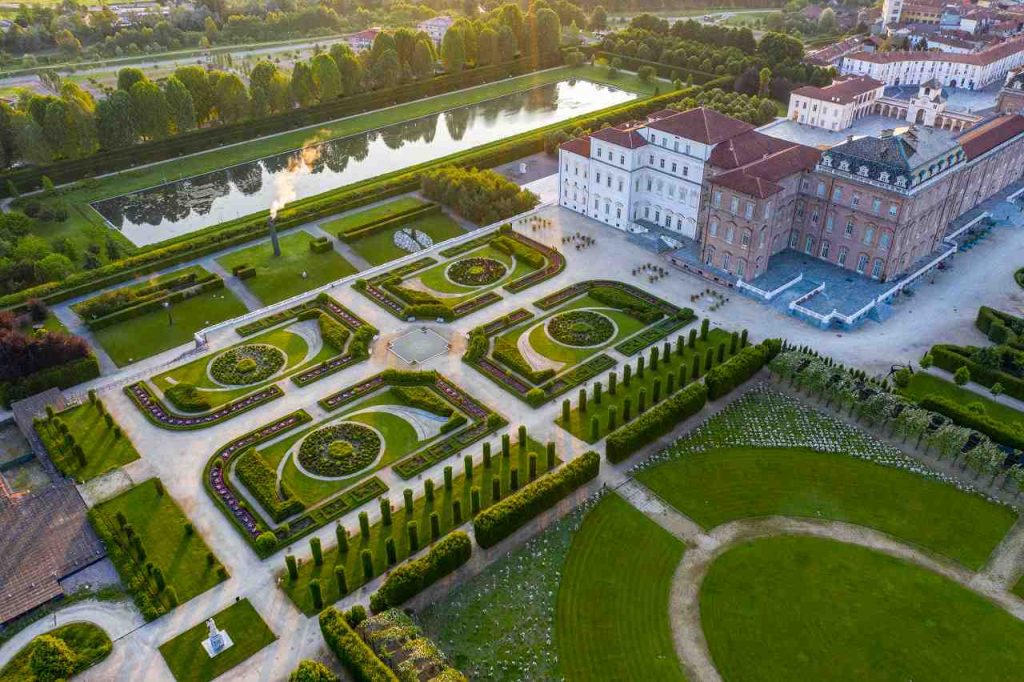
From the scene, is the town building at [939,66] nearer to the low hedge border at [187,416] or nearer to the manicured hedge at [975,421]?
the manicured hedge at [975,421]

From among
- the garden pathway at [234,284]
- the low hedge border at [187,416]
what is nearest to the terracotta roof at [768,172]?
the low hedge border at [187,416]

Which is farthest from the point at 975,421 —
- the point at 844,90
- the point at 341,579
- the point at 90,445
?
the point at 844,90

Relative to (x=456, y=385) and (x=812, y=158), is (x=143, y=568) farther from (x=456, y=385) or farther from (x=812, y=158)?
(x=812, y=158)

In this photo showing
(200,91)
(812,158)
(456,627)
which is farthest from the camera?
(200,91)

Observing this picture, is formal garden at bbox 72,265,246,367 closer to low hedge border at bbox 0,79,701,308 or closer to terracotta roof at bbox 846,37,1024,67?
low hedge border at bbox 0,79,701,308

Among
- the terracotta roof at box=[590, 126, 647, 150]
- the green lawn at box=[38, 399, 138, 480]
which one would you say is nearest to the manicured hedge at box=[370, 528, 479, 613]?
the green lawn at box=[38, 399, 138, 480]

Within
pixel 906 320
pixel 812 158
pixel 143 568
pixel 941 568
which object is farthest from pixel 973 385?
pixel 143 568

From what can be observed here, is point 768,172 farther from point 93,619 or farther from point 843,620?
point 93,619
